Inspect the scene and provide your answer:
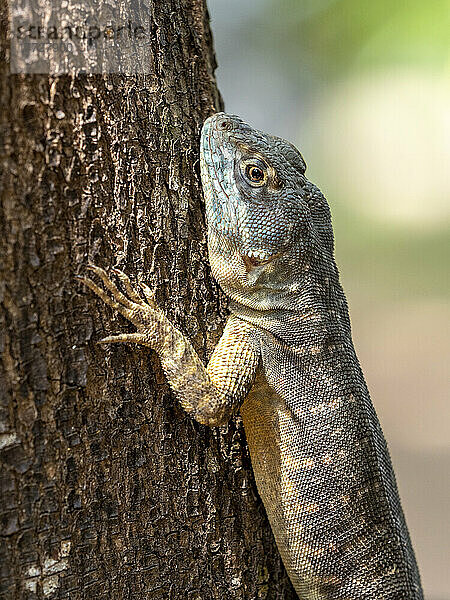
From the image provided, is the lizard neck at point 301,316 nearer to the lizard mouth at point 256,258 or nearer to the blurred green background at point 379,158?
the lizard mouth at point 256,258

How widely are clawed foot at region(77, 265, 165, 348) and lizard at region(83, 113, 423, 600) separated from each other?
1.24 ft

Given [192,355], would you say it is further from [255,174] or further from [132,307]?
[255,174]

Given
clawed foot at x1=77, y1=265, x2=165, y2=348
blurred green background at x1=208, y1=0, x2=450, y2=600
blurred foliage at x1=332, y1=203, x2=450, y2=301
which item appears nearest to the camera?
clawed foot at x1=77, y1=265, x2=165, y2=348

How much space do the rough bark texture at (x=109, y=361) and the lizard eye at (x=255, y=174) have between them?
0.26 meters

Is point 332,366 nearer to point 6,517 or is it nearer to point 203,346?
point 203,346

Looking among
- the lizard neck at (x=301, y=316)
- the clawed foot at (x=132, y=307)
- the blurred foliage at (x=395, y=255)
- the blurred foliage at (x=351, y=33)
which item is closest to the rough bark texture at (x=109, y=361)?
the clawed foot at (x=132, y=307)

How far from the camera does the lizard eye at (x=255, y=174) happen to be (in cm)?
295

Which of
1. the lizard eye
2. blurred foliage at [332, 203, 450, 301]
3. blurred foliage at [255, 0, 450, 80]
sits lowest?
the lizard eye

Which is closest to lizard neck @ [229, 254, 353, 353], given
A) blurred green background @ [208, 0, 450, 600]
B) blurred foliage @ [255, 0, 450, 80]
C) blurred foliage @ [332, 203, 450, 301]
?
blurred foliage @ [255, 0, 450, 80]

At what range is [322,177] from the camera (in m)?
10.6

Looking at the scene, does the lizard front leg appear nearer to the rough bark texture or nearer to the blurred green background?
the rough bark texture

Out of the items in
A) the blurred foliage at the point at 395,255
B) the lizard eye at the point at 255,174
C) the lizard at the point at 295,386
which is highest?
the blurred foliage at the point at 395,255

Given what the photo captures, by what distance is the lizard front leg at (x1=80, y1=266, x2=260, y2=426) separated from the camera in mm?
2459

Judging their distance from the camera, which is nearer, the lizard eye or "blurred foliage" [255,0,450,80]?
the lizard eye
